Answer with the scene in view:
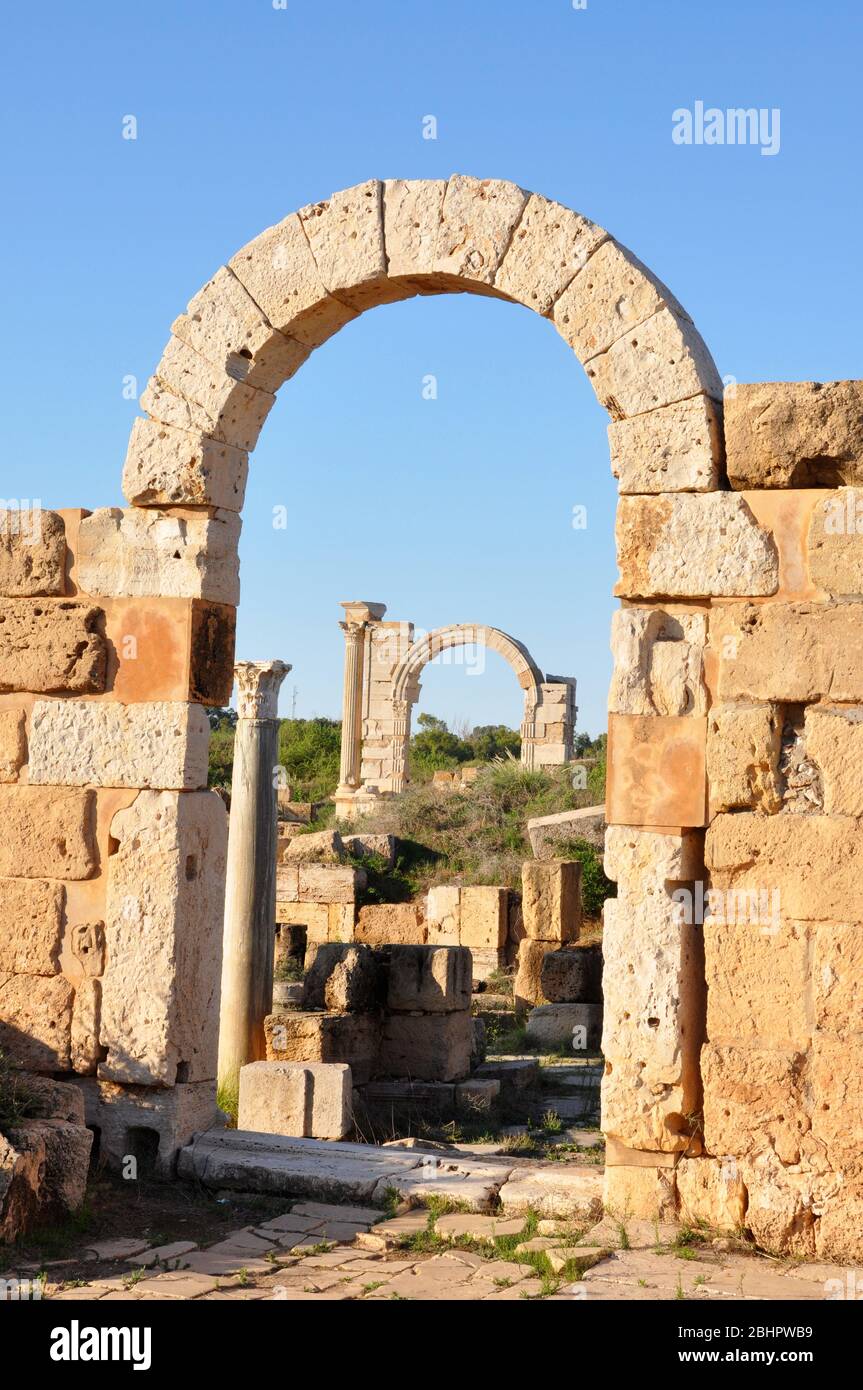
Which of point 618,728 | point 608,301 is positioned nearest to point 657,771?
point 618,728

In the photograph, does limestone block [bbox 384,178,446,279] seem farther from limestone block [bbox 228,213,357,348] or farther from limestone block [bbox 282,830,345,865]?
limestone block [bbox 282,830,345,865]

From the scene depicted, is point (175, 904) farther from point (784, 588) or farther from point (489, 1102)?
point (489, 1102)

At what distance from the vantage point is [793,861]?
538 cm

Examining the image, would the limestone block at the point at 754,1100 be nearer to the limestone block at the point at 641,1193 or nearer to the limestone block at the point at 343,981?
the limestone block at the point at 641,1193

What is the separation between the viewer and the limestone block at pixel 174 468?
21.9 feet

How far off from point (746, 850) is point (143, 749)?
2777 mm

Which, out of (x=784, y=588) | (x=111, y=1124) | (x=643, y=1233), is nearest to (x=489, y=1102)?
(x=111, y=1124)

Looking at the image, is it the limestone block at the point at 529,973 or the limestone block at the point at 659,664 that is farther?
the limestone block at the point at 529,973

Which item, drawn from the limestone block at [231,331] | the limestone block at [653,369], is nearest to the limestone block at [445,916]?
the limestone block at [231,331]

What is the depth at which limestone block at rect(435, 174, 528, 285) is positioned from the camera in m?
6.11

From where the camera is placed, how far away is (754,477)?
564 cm

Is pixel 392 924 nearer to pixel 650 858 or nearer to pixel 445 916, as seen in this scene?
pixel 445 916

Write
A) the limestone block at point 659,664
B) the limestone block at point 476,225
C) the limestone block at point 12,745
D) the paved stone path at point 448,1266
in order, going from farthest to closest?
the limestone block at point 12,745, the limestone block at point 476,225, the limestone block at point 659,664, the paved stone path at point 448,1266

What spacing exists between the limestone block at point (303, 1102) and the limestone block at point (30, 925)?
180cm
